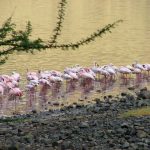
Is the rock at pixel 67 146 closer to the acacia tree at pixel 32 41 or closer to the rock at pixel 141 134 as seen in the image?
the rock at pixel 141 134

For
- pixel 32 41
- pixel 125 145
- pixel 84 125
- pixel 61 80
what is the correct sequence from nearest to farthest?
pixel 32 41 < pixel 125 145 < pixel 84 125 < pixel 61 80

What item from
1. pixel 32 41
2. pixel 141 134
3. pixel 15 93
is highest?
pixel 32 41

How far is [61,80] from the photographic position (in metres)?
20.8

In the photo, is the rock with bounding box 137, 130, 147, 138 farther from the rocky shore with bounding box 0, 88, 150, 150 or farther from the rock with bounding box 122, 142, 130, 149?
the rock with bounding box 122, 142, 130, 149

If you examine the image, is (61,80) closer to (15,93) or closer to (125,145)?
(15,93)

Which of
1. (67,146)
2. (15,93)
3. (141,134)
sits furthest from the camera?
(15,93)

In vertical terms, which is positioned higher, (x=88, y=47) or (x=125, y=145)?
(x=88, y=47)

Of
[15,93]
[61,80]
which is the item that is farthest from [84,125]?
[61,80]

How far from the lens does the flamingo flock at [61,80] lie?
19328 mm

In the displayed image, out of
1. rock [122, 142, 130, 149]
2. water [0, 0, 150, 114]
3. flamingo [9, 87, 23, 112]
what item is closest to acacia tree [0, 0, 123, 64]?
rock [122, 142, 130, 149]

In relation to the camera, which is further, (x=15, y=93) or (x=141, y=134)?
(x=15, y=93)

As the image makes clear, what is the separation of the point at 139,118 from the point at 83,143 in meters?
2.17

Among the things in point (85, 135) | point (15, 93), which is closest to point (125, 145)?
point (85, 135)

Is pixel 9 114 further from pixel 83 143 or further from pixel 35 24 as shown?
pixel 35 24
